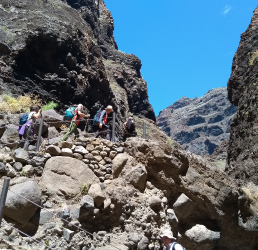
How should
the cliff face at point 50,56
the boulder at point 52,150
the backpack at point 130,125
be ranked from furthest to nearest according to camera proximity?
the cliff face at point 50,56
the backpack at point 130,125
the boulder at point 52,150

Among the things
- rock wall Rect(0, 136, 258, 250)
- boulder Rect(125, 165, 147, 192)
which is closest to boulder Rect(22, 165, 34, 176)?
rock wall Rect(0, 136, 258, 250)

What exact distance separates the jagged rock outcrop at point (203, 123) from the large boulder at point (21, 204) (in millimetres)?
106655

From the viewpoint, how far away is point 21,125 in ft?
27.5

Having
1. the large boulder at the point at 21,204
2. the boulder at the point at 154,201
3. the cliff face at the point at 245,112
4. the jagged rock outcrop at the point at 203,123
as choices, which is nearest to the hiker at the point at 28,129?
the large boulder at the point at 21,204

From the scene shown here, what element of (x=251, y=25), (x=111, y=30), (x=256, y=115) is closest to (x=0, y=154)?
(x=256, y=115)

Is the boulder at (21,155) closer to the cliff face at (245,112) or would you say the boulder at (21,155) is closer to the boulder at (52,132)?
the boulder at (52,132)

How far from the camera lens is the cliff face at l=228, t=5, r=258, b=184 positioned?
1379cm

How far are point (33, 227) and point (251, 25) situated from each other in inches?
858

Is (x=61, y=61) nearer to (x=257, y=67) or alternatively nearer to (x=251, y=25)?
(x=257, y=67)

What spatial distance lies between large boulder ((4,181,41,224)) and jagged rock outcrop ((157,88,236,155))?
350ft

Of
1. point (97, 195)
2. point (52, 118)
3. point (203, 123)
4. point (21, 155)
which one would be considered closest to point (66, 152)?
point (21, 155)

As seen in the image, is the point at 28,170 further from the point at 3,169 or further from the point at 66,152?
the point at 66,152

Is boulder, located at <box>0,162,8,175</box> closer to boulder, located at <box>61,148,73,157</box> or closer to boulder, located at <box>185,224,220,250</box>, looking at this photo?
boulder, located at <box>61,148,73,157</box>

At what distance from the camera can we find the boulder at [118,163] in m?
8.14
